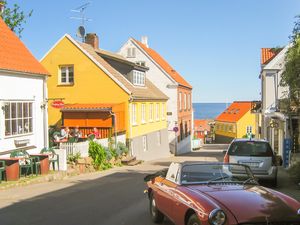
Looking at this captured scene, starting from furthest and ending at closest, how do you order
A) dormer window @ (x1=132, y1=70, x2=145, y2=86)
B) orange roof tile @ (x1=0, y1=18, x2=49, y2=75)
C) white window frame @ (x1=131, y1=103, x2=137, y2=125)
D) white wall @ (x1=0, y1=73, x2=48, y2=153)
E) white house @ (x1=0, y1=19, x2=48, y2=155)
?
dormer window @ (x1=132, y1=70, x2=145, y2=86)
white window frame @ (x1=131, y1=103, x2=137, y2=125)
orange roof tile @ (x1=0, y1=18, x2=49, y2=75)
white house @ (x1=0, y1=19, x2=48, y2=155)
white wall @ (x1=0, y1=73, x2=48, y2=153)

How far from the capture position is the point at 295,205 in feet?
20.9

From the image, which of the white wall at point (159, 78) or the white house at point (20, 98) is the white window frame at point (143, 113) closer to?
the white wall at point (159, 78)

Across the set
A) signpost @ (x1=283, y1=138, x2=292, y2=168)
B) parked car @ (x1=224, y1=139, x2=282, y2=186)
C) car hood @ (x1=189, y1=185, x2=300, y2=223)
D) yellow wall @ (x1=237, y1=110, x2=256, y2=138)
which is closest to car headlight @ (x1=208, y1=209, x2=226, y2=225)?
car hood @ (x1=189, y1=185, x2=300, y2=223)

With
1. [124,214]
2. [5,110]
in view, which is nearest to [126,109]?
[5,110]

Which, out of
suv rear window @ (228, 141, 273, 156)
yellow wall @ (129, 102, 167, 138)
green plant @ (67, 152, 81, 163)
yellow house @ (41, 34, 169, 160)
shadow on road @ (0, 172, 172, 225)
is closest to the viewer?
shadow on road @ (0, 172, 172, 225)

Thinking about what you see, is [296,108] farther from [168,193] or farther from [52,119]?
[52,119]

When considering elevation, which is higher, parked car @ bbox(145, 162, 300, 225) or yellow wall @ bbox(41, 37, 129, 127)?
yellow wall @ bbox(41, 37, 129, 127)

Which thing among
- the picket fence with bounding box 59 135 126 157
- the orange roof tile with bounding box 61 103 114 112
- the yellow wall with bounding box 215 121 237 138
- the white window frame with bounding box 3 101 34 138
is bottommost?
the yellow wall with bounding box 215 121 237 138

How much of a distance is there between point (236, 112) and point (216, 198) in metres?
76.3

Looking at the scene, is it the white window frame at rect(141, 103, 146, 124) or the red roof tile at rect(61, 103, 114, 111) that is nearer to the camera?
the red roof tile at rect(61, 103, 114, 111)

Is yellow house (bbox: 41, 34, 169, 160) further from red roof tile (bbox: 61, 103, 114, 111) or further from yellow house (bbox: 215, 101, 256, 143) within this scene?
yellow house (bbox: 215, 101, 256, 143)

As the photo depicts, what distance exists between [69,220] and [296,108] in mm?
9946

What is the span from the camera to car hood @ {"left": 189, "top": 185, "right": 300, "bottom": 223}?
231 inches

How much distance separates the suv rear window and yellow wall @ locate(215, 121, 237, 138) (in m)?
63.0
